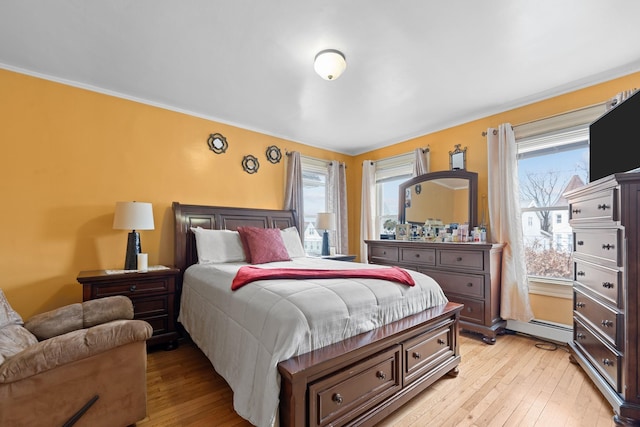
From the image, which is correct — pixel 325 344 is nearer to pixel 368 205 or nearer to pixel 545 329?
pixel 545 329

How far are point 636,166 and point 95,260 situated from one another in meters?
4.55

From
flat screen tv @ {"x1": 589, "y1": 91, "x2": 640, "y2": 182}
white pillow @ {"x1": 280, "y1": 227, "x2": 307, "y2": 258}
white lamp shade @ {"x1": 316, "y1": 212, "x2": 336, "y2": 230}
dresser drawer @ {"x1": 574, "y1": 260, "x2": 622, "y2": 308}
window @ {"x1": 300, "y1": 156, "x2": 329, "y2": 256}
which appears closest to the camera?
dresser drawer @ {"x1": 574, "y1": 260, "x2": 622, "y2": 308}

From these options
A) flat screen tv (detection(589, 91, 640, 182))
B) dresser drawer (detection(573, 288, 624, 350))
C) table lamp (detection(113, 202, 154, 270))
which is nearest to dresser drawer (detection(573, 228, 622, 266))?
dresser drawer (detection(573, 288, 624, 350))

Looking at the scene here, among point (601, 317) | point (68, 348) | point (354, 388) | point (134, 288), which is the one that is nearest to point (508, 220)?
point (601, 317)

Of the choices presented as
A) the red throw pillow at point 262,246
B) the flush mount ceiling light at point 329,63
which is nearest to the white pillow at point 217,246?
the red throw pillow at point 262,246

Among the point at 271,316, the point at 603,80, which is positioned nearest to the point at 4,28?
the point at 271,316

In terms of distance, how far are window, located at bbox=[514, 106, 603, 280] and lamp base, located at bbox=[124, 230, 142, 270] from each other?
4197 millimetres

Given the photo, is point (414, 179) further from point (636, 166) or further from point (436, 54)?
point (636, 166)

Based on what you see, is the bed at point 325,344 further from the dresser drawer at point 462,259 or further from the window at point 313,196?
the window at point 313,196

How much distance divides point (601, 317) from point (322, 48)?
2.83 meters

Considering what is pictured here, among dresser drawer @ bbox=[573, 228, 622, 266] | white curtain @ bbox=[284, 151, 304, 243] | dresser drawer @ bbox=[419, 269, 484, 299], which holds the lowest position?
dresser drawer @ bbox=[419, 269, 484, 299]

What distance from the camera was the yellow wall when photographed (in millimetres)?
2432

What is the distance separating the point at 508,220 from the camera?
3051mm

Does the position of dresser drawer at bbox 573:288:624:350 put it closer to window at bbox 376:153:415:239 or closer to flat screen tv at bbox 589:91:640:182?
flat screen tv at bbox 589:91:640:182
